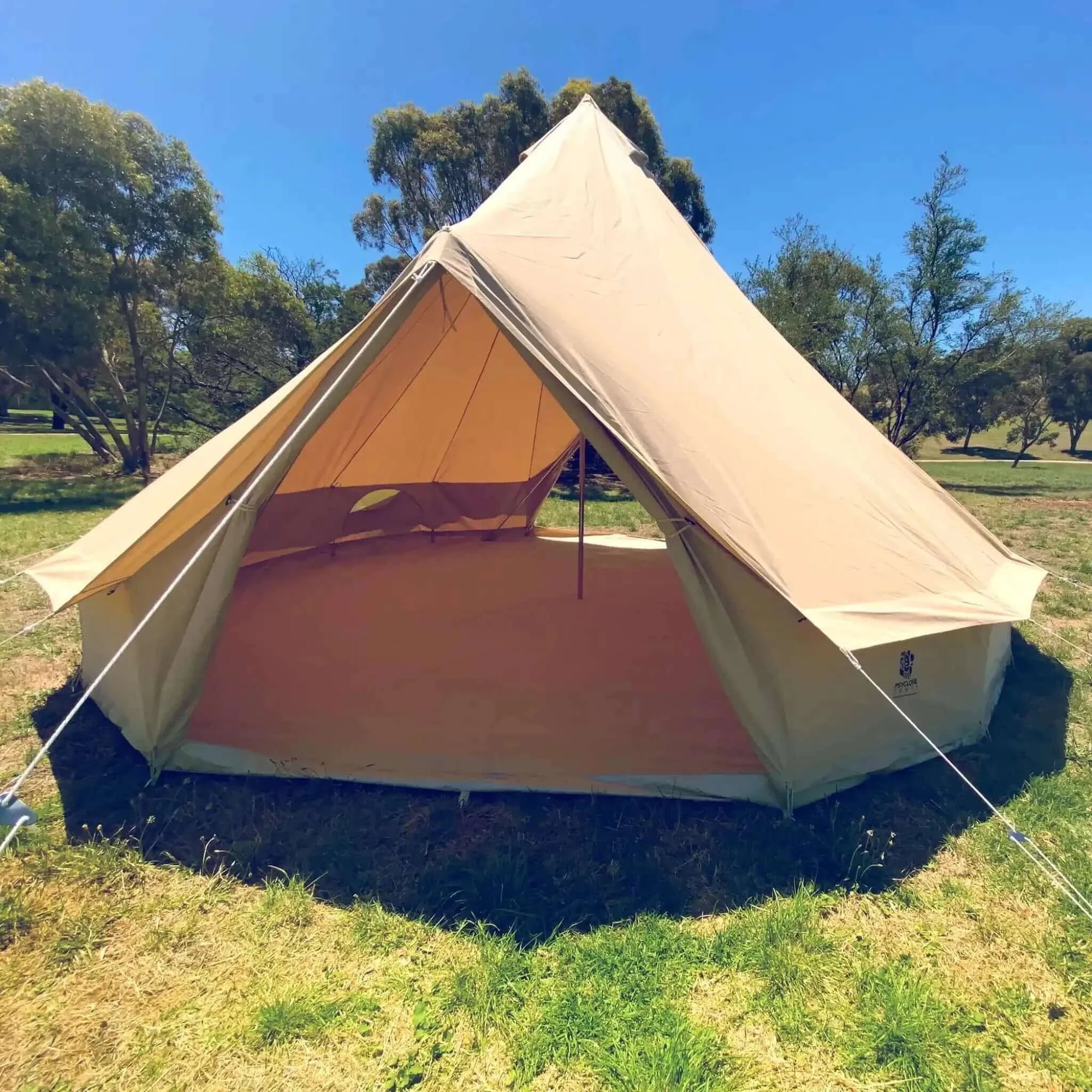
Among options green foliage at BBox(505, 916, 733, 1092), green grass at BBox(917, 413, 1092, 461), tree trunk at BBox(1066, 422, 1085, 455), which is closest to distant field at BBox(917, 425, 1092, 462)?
green grass at BBox(917, 413, 1092, 461)

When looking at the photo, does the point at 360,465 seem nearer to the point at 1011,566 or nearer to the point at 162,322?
the point at 1011,566

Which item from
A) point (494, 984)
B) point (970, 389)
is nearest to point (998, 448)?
point (970, 389)

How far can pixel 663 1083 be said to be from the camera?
1.67m

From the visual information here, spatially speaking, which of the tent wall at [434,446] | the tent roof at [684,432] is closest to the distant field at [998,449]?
the tent wall at [434,446]

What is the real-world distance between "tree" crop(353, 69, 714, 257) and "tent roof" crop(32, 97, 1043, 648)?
1240 cm

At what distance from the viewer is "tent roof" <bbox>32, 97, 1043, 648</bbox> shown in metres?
2.70

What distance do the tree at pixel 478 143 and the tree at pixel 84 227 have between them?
15.9 feet

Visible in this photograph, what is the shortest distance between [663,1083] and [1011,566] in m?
3.62

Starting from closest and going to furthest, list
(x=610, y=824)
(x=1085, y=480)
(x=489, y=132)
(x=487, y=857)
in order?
(x=487, y=857) < (x=610, y=824) < (x=489, y=132) < (x=1085, y=480)

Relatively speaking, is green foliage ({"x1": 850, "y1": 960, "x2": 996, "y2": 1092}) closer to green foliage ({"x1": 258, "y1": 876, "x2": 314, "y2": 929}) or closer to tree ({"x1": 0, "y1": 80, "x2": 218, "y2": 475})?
Answer: green foliage ({"x1": 258, "y1": 876, "x2": 314, "y2": 929})

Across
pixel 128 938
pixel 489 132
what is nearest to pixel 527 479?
pixel 128 938

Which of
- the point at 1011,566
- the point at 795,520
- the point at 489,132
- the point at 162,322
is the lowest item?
the point at 1011,566

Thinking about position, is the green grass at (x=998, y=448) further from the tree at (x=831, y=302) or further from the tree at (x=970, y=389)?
the tree at (x=831, y=302)

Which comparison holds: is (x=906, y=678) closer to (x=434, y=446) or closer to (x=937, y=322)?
(x=434, y=446)
